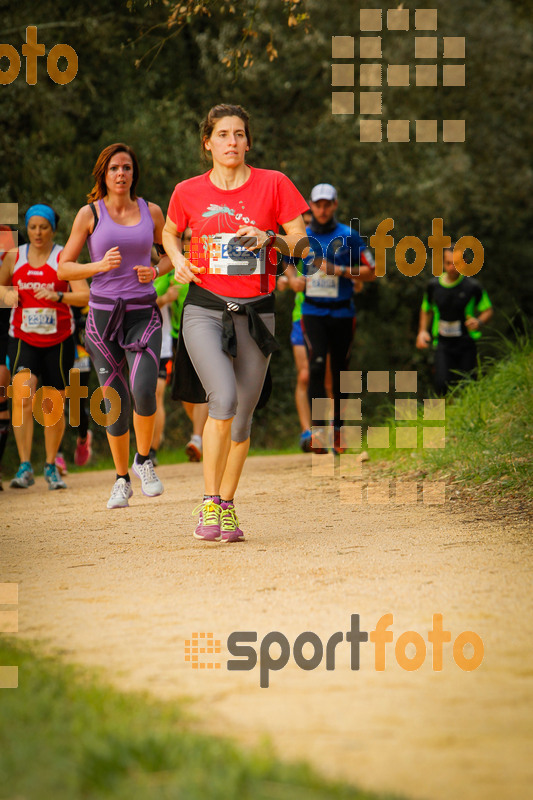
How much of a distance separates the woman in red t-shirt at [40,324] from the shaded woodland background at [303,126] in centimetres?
542

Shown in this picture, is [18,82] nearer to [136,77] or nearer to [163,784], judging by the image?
Result: [136,77]

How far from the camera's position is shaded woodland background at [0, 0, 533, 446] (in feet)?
55.2

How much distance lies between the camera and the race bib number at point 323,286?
10469 mm

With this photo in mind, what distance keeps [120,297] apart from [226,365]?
1748mm

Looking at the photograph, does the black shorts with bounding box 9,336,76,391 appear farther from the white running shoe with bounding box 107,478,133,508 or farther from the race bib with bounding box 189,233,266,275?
the race bib with bounding box 189,233,266,275

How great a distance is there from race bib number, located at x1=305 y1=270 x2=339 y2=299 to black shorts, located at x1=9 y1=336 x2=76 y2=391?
92.6 inches

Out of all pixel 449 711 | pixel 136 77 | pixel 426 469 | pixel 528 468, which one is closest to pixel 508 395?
pixel 426 469

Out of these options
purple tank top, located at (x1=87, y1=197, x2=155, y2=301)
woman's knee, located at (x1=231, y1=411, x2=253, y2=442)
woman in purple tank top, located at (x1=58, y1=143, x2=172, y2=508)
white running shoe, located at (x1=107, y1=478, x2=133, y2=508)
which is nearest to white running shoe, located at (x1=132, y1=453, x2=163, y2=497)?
woman in purple tank top, located at (x1=58, y1=143, x2=172, y2=508)

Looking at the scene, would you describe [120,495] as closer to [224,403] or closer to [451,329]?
[224,403]

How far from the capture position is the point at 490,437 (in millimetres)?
8555

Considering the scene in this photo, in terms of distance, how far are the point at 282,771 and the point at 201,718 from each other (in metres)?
0.50

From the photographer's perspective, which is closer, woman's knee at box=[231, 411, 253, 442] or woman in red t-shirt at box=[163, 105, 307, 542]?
woman in red t-shirt at box=[163, 105, 307, 542]

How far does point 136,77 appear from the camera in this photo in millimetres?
18359
